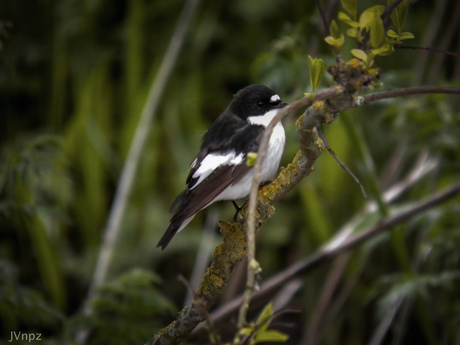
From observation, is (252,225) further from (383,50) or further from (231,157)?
(231,157)

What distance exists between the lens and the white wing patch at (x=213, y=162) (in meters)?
1.97

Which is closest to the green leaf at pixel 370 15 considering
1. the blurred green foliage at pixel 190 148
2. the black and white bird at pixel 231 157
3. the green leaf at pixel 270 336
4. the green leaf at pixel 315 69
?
the green leaf at pixel 315 69

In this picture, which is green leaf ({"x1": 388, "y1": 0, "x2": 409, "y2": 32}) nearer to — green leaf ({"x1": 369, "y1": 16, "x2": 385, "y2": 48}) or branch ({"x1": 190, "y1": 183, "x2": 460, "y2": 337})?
green leaf ({"x1": 369, "y1": 16, "x2": 385, "y2": 48})

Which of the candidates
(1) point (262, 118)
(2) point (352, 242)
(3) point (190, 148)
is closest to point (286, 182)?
(1) point (262, 118)

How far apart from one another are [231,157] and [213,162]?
0.06m

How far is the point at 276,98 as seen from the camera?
221 cm

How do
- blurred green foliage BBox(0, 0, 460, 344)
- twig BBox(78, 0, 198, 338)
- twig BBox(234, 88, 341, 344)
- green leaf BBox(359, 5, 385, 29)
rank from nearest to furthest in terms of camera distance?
twig BBox(234, 88, 341, 344) < green leaf BBox(359, 5, 385, 29) < blurred green foliage BBox(0, 0, 460, 344) < twig BBox(78, 0, 198, 338)

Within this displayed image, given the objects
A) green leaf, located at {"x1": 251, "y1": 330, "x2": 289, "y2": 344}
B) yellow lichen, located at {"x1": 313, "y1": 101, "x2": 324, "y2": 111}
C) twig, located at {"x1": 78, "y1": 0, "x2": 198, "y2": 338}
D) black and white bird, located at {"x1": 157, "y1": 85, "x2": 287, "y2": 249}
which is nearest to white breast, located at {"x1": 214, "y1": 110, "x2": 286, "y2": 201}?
black and white bird, located at {"x1": 157, "y1": 85, "x2": 287, "y2": 249}

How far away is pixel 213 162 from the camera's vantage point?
202cm

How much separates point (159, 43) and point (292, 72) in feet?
6.86

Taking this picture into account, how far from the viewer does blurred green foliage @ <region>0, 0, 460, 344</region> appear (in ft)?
10.1

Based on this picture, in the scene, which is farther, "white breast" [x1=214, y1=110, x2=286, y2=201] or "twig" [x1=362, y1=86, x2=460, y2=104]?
"white breast" [x1=214, y1=110, x2=286, y2=201]

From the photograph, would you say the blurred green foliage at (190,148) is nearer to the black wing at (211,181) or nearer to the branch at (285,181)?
the black wing at (211,181)

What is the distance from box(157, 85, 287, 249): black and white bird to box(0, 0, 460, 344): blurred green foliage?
541 millimetres
